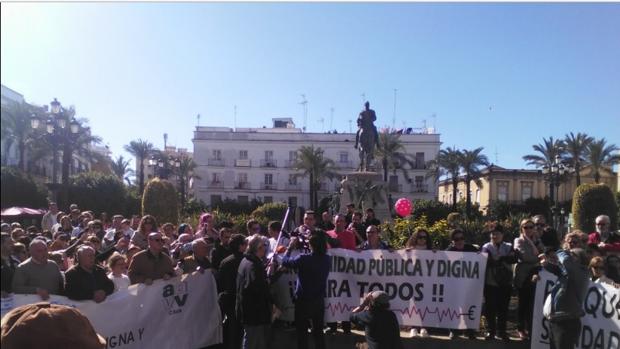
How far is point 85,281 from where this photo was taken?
17.5ft

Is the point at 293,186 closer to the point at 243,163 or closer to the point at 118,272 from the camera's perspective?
the point at 243,163

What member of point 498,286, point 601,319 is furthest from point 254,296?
point 601,319

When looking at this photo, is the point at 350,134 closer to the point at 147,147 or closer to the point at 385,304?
the point at 147,147

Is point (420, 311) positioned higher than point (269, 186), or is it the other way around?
point (420, 311)

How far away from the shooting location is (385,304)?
209 inches

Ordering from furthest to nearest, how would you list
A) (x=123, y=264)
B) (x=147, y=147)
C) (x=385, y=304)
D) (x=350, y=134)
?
(x=350, y=134), (x=147, y=147), (x=123, y=264), (x=385, y=304)

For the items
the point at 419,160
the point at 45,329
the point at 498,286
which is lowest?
the point at 498,286

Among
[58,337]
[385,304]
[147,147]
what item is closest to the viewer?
[58,337]

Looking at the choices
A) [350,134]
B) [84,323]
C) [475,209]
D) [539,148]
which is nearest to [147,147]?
[350,134]

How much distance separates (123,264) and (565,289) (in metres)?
4.79

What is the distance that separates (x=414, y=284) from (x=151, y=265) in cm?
335

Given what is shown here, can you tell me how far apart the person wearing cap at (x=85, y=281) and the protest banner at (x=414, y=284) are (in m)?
2.51

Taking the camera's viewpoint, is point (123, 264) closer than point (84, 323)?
No

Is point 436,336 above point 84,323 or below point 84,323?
below
